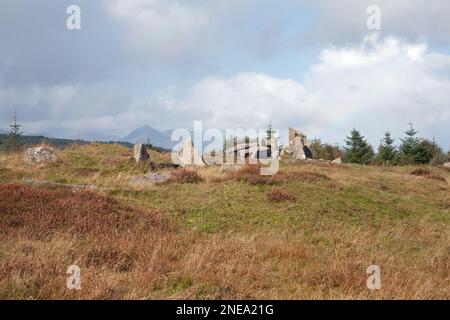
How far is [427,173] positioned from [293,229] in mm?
24611

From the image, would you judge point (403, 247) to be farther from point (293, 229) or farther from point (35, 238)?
point (35, 238)

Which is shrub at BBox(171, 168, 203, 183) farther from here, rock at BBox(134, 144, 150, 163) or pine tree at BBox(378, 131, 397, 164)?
pine tree at BBox(378, 131, 397, 164)

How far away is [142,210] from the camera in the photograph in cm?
1251

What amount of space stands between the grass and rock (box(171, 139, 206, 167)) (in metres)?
8.90

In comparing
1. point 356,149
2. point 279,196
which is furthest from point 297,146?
point 279,196

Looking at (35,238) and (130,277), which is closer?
(130,277)

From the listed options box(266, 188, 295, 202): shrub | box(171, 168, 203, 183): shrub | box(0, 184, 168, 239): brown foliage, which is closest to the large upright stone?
box(171, 168, 203, 183): shrub

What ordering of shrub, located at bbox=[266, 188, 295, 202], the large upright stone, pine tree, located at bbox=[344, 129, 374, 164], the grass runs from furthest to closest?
pine tree, located at bbox=[344, 129, 374, 164] < the large upright stone < shrub, located at bbox=[266, 188, 295, 202] < the grass

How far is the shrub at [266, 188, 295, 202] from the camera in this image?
49.4ft

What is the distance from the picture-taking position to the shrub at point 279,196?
49.4 ft

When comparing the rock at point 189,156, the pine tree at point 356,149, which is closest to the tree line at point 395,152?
the pine tree at point 356,149

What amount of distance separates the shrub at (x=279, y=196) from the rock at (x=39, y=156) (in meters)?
14.0

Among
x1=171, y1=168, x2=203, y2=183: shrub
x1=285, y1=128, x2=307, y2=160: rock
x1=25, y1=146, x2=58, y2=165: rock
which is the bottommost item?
x1=171, y1=168, x2=203, y2=183: shrub
